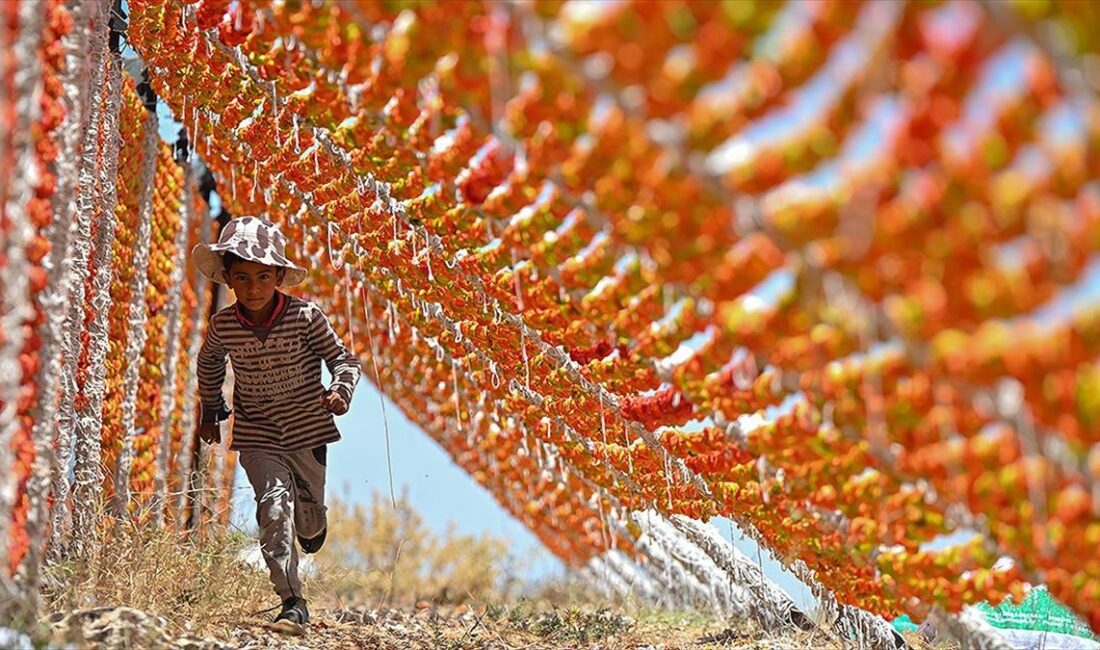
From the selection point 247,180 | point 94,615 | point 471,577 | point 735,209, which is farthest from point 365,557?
point 735,209

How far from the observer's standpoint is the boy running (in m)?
3.74

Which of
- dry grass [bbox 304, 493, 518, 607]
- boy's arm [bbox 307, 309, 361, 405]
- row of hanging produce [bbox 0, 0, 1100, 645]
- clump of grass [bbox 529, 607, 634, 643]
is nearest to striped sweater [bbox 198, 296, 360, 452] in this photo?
boy's arm [bbox 307, 309, 361, 405]

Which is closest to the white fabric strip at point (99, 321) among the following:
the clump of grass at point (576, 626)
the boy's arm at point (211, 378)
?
the boy's arm at point (211, 378)

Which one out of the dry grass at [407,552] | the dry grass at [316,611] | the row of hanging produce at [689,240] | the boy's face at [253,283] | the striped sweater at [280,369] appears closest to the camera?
the row of hanging produce at [689,240]

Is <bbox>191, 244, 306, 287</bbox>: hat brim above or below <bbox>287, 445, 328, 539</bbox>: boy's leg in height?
above

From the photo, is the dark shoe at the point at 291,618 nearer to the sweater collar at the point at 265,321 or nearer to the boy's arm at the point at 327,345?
the boy's arm at the point at 327,345

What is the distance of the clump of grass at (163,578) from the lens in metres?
3.32

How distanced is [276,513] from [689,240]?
2105mm

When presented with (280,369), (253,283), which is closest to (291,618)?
(280,369)

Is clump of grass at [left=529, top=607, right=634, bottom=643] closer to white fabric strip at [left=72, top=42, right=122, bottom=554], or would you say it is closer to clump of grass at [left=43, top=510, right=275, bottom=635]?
clump of grass at [left=43, top=510, right=275, bottom=635]

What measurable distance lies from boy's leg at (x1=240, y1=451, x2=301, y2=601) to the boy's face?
19.7 inches

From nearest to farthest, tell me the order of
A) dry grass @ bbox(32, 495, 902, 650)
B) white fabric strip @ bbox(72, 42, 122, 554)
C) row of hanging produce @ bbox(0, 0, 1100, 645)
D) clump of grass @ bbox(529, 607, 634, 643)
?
row of hanging produce @ bbox(0, 0, 1100, 645) → dry grass @ bbox(32, 495, 902, 650) → white fabric strip @ bbox(72, 42, 122, 554) → clump of grass @ bbox(529, 607, 634, 643)

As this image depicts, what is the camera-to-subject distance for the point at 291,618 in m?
3.82

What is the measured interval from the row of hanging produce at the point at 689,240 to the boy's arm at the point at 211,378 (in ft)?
1.54
